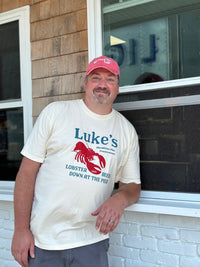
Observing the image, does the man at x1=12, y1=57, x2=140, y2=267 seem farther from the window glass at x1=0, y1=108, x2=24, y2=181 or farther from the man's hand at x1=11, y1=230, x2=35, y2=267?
the window glass at x1=0, y1=108, x2=24, y2=181

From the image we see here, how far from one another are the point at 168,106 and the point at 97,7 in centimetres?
94

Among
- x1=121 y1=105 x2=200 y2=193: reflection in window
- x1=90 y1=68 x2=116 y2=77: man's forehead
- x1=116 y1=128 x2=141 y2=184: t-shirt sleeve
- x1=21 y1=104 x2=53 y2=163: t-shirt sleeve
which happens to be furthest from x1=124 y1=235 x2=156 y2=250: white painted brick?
x1=90 y1=68 x2=116 y2=77: man's forehead

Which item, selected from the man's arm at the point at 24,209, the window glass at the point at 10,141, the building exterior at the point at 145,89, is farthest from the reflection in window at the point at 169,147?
the window glass at the point at 10,141

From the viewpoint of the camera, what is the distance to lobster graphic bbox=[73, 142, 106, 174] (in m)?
1.74

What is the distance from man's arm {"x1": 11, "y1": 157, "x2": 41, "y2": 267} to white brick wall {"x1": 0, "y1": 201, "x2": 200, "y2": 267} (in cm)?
72

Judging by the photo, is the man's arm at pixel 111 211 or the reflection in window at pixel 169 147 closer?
the man's arm at pixel 111 211

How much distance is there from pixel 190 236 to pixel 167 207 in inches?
10.2

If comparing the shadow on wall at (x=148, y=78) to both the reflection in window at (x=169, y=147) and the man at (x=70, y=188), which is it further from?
the man at (x=70, y=188)

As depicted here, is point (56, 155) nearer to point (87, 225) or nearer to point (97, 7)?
point (87, 225)

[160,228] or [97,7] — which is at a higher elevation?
[97,7]

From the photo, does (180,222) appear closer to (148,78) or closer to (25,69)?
(148,78)

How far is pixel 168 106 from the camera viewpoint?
2.09 m

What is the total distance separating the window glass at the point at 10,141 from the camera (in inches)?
106

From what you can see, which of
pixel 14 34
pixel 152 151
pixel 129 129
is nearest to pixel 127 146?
pixel 129 129
